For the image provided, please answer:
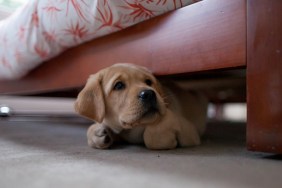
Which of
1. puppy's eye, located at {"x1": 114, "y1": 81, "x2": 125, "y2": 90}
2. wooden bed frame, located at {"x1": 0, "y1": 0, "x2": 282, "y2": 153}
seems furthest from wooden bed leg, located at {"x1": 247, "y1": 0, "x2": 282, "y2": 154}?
puppy's eye, located at {"x1": 114, "y1": 81, "x2": 125, "y2": 90}

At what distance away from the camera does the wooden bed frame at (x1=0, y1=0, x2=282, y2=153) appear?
0.89 meters

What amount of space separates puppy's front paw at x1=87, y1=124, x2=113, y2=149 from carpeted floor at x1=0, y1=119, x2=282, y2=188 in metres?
0.04

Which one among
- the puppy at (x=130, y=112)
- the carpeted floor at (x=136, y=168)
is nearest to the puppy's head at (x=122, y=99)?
the puppy at (x=130, y=112)

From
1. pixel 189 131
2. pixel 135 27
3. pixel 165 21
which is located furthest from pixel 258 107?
pixel 135 27

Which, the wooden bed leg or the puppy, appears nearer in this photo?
the wooden bed leg

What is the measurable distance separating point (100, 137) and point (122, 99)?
15cm

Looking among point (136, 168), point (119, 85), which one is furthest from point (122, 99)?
point (136, 168)

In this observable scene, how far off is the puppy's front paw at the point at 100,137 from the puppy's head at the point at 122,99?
4 cm

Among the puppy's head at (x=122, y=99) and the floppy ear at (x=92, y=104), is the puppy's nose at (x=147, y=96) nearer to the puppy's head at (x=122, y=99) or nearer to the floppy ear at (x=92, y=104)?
the puppy's head at (x=122, y=99)

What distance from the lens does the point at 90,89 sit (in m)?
1.19

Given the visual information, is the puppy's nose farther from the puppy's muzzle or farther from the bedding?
the bedding

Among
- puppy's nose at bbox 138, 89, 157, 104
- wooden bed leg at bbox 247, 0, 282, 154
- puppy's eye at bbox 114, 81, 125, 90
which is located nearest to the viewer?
wooden bed leg at bbox 247, 0, 282, 154

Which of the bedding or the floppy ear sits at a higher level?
the bedding

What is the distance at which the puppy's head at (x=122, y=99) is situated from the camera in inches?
42.3
